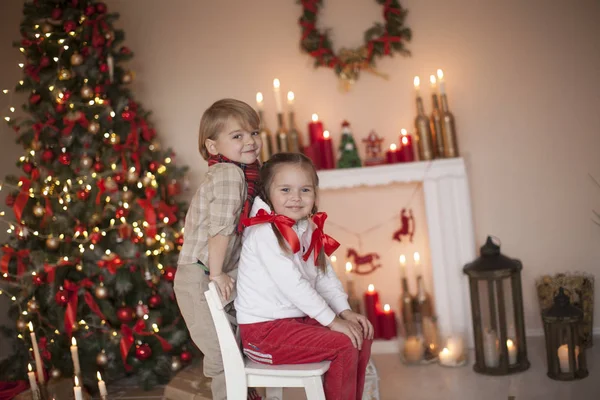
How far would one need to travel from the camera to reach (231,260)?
253 centimetres

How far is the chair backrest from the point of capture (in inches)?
87.9

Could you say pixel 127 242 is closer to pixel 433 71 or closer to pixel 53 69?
pixel 53 69

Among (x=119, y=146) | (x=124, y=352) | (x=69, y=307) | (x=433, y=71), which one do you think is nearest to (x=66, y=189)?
(x=119, y=146)

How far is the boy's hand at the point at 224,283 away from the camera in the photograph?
7.68ft

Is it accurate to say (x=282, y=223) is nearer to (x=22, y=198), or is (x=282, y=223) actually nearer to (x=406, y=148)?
(x=406, y=148)

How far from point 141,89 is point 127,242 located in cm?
113

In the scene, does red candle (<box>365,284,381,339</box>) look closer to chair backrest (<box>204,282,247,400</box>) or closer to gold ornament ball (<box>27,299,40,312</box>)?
gold ornament ball (<box>27,299,40,312</box>)

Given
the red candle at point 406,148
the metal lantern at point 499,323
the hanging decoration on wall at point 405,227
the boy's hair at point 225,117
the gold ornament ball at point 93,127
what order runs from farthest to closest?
the hanging decoration on wall at point 405,227, the red candle at point 406,148, the gold ornament ball at point 93,127, the metal lantern at point 499,323, the boy's hair at point 225,117

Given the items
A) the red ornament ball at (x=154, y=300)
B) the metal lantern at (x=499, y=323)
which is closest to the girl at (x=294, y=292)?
the metal lantern at (x=499, y=323)

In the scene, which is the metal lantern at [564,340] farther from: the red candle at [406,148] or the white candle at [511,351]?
the red candle at [406,148]

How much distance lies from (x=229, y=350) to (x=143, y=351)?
147 cm

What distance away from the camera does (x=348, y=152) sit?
3961 millimetres

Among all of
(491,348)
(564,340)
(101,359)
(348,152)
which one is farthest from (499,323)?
(101,359)

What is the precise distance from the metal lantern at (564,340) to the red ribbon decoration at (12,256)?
8.18 feet
